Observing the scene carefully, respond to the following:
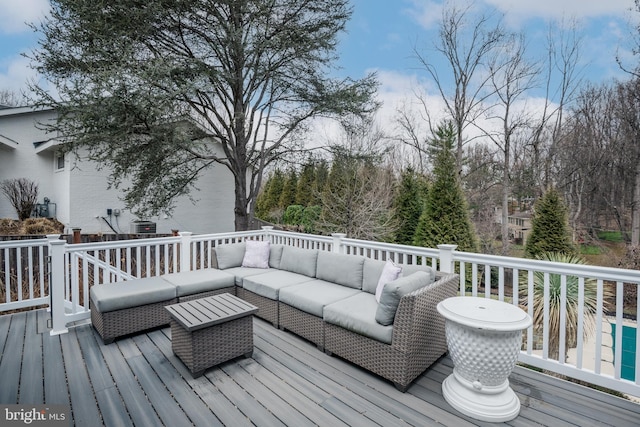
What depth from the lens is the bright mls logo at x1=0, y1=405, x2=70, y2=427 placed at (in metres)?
2.29

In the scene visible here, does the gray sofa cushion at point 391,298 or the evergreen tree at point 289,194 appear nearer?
the gray sofa cushion at point 391,298

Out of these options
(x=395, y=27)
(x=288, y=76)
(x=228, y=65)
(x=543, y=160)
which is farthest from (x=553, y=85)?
(x=228, y=65)

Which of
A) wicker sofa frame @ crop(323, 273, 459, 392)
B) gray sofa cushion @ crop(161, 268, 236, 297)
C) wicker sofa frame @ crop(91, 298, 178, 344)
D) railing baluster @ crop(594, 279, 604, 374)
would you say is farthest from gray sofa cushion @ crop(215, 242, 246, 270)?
railing baluster @ crop(594, 279, 604, 374)

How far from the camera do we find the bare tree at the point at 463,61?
12.8m

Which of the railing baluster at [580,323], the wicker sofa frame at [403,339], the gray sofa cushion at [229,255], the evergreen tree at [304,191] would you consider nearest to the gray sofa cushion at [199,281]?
the gray sofa cushion at [229,255]

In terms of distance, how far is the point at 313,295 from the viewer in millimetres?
3643

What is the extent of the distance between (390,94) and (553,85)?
6873 mm

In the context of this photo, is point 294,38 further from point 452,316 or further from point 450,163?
point 452,316

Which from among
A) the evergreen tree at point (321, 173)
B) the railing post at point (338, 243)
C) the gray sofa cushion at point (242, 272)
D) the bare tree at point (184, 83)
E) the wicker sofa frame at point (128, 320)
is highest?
the bare tree at point (184, 83)

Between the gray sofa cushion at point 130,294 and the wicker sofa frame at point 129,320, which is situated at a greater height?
the gray sofa cushion at point 130,294

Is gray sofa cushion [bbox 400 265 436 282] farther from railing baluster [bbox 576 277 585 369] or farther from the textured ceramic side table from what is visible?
railing baluster [bbox 576 277 585 369]

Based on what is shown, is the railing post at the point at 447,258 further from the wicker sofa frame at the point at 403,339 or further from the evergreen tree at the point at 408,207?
the evergreen tree at the point at 408,207

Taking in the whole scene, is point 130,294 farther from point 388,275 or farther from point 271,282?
point 388,275

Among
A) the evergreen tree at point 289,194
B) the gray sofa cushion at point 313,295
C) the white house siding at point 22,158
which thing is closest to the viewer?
the gray sofa cushion at point 313,295
